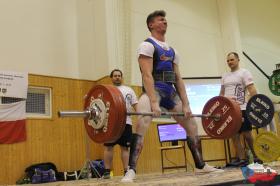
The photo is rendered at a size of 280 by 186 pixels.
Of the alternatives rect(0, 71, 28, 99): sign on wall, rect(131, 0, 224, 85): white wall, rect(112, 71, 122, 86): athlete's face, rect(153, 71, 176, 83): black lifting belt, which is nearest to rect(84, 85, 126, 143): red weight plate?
rect(153, 71, 176, 83): black lifting belt

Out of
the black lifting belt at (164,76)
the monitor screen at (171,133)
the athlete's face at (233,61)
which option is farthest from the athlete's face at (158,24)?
the monitor screen at (171,133)

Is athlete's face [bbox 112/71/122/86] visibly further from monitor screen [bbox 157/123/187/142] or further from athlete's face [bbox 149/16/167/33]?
monitor screen [bbox 157/123/187/142]

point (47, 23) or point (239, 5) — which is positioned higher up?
point (239, 5)

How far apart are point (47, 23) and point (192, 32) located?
2.97 metres

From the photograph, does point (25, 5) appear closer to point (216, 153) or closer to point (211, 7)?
point (211, 7)

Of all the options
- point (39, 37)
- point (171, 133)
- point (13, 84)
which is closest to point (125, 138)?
point (171, 133)

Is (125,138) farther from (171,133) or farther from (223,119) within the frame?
(171,133)

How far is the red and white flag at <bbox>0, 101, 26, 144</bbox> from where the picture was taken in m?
5.71

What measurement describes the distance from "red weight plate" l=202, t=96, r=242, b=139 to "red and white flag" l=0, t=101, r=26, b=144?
351cm

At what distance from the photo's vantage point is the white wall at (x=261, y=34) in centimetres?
866

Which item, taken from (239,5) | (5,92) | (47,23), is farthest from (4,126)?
(239,5)

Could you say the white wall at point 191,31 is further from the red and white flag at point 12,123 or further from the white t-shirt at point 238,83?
the white t-shirt at point 238,83

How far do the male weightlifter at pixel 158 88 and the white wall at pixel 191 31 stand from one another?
158 inches

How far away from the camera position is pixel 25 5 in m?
6.38
